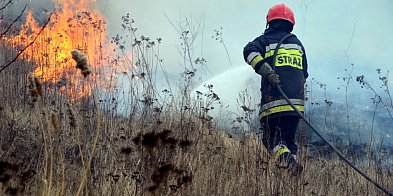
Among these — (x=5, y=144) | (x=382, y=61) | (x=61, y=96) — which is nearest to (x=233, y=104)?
(x=382, y=61)

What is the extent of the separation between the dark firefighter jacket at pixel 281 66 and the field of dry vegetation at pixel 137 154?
24.8 inches

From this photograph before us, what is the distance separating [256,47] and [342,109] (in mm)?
4372

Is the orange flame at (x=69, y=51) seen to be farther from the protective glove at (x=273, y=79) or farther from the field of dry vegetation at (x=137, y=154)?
the protective glove at (x=273, y=79)

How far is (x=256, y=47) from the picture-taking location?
4.83 metres

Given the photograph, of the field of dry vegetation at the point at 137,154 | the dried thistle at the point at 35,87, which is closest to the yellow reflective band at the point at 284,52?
the field of dry vegetation at the point at 137,154

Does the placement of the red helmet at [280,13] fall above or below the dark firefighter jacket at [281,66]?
above

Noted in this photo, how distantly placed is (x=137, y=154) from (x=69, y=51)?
2.73 meters

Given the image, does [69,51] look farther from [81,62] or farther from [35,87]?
[81,62]

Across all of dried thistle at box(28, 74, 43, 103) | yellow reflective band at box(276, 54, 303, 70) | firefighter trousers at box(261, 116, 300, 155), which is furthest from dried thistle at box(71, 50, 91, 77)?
yellow reflective band at box(276, 54, 303, 70)

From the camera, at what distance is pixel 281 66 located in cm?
487

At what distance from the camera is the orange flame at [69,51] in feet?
15.8

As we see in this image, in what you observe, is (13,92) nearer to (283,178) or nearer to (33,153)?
(33,153)

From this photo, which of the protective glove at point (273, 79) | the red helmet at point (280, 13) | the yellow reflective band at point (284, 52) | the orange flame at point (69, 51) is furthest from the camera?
the red helmet at point (280, 13)

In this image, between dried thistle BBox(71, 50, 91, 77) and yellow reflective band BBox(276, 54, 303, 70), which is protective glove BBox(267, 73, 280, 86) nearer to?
yellow reflective band BBox(276, 54, 303, 70)
